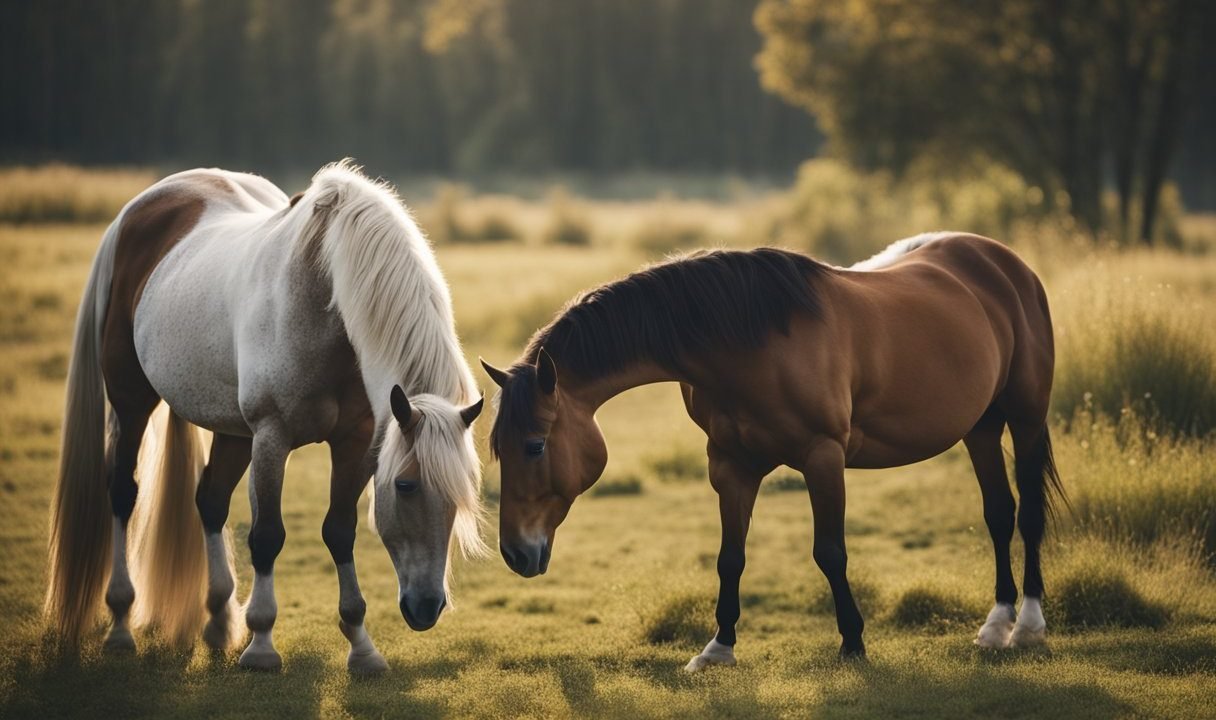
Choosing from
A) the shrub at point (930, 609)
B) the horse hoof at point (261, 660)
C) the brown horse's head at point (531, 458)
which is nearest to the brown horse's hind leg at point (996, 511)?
the shrub at point (930, 609)

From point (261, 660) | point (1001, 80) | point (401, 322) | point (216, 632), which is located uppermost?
point (1001, 80)

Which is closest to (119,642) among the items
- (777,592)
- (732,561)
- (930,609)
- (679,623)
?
(679,623)

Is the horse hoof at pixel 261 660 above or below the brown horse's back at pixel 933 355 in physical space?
below

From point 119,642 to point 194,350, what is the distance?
4.82 ft

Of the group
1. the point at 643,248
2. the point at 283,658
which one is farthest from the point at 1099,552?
the point at 643,248

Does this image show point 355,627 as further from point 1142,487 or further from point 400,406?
point 1142,487

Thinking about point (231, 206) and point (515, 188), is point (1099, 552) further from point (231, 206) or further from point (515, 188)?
point (515, 188)

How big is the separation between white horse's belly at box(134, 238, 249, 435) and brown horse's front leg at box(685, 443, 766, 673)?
85.1 inches

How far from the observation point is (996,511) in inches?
222

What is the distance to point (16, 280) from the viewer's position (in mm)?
17469

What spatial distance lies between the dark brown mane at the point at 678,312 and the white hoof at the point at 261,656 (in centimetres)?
181

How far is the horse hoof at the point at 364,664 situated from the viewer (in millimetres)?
5039

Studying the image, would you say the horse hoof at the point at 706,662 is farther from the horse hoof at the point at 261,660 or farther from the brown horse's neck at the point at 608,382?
the horse hoof at the point at 261,660

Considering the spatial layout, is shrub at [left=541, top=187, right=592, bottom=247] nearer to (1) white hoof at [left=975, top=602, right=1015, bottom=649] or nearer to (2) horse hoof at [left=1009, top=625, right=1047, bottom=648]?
(1) white hoof at [left=975, top=602, right=1015, bottom=649]
